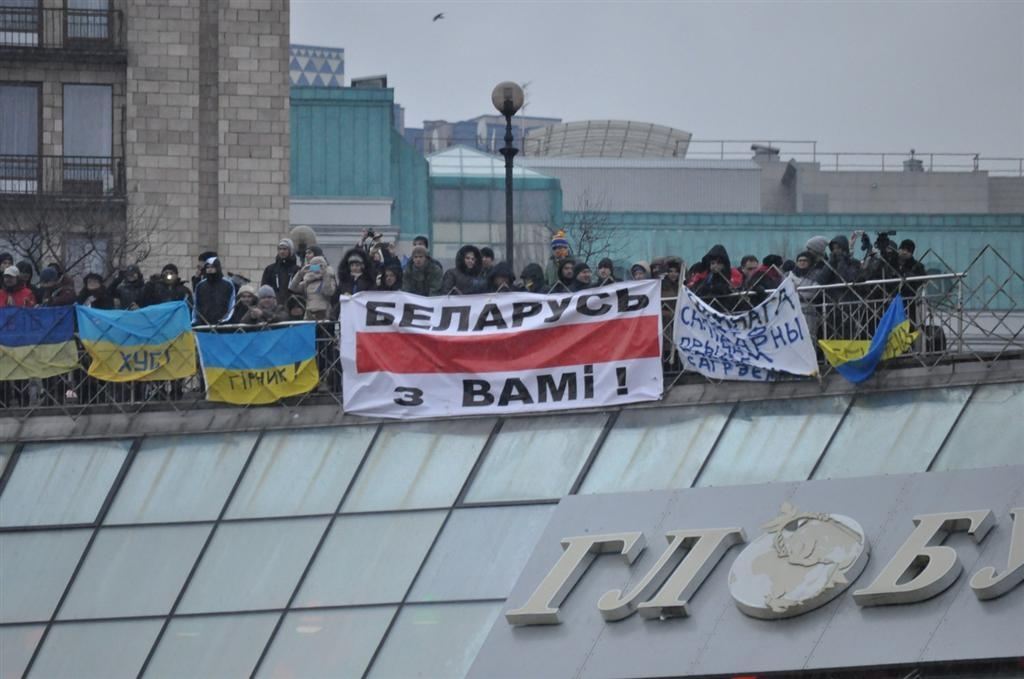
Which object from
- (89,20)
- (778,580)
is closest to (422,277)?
(778,580)

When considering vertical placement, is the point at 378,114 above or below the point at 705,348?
above

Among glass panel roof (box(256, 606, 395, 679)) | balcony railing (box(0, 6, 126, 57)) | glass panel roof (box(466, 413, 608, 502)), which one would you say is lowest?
glass panel roof (box(256, 606, 395, 679))

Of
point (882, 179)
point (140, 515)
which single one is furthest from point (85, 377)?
point (882, 179)

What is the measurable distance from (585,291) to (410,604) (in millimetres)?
4617

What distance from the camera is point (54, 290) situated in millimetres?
31641

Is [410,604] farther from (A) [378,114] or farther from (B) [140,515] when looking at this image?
(A) [378,114]

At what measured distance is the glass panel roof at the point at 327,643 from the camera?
27.8 m

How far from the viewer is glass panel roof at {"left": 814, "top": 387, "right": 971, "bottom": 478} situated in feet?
85.3

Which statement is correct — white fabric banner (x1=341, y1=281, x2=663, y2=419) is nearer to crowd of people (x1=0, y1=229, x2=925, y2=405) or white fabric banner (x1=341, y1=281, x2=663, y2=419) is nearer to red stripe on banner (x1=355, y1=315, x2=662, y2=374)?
red stripe on banner (x1=355, y1=315, x2=662, y2=374)

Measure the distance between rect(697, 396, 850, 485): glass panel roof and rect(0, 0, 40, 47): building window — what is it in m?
23.7

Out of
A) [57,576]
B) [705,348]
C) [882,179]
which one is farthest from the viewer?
[882,179]

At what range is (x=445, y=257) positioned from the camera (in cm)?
5762

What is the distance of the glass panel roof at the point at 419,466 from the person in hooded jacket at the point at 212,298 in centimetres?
326

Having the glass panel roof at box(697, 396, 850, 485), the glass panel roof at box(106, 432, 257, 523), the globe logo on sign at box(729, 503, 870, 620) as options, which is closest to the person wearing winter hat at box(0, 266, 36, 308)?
the glass panel roof at box(106, 432, 257, 523)
